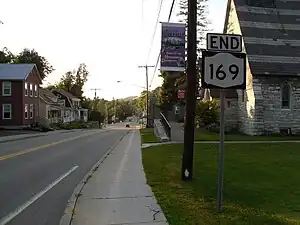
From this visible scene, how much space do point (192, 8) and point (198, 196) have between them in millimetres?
4826

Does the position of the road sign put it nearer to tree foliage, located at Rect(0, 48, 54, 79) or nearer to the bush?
the bush

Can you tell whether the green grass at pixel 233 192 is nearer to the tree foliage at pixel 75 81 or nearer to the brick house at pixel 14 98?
the brick house at pixel 14 98

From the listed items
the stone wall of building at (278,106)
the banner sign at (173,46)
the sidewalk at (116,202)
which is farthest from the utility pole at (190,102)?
the stone wall of building at (278,106)

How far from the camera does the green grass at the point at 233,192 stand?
7027 millimetres

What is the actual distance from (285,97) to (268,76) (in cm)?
246

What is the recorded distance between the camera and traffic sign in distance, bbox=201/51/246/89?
726 cm

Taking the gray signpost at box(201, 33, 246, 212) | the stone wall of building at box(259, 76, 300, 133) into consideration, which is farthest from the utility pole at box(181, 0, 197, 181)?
the stone wall of building at box(259, 76, 300, 133)

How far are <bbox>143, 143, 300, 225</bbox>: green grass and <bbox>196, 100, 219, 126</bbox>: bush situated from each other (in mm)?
19810

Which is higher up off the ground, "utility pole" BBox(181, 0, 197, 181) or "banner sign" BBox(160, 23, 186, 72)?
"banner sign" BBox(160, 23, 186, 72)

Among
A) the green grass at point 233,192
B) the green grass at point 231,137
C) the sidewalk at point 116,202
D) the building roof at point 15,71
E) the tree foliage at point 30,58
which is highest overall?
the tree foliage at point 30,58

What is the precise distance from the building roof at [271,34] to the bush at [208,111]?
5.13 m

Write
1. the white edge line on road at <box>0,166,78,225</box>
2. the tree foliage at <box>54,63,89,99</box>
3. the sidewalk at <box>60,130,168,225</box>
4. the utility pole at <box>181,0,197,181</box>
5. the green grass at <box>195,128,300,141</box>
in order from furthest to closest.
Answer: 1. the tree foliage at <box>54,63,89,99</box>
2. the green grass at <box>195,128,300,141</box>
3. the utility pole at <box>181,0,197,181</box>
4. the white edge line on road at <box>0,166,78,225</box>
5. the sidewalk at <box>60,130,168,225</box>

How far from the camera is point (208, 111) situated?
3588 centimetres

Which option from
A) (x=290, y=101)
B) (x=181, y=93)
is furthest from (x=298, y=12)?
(x=181, y=93)
